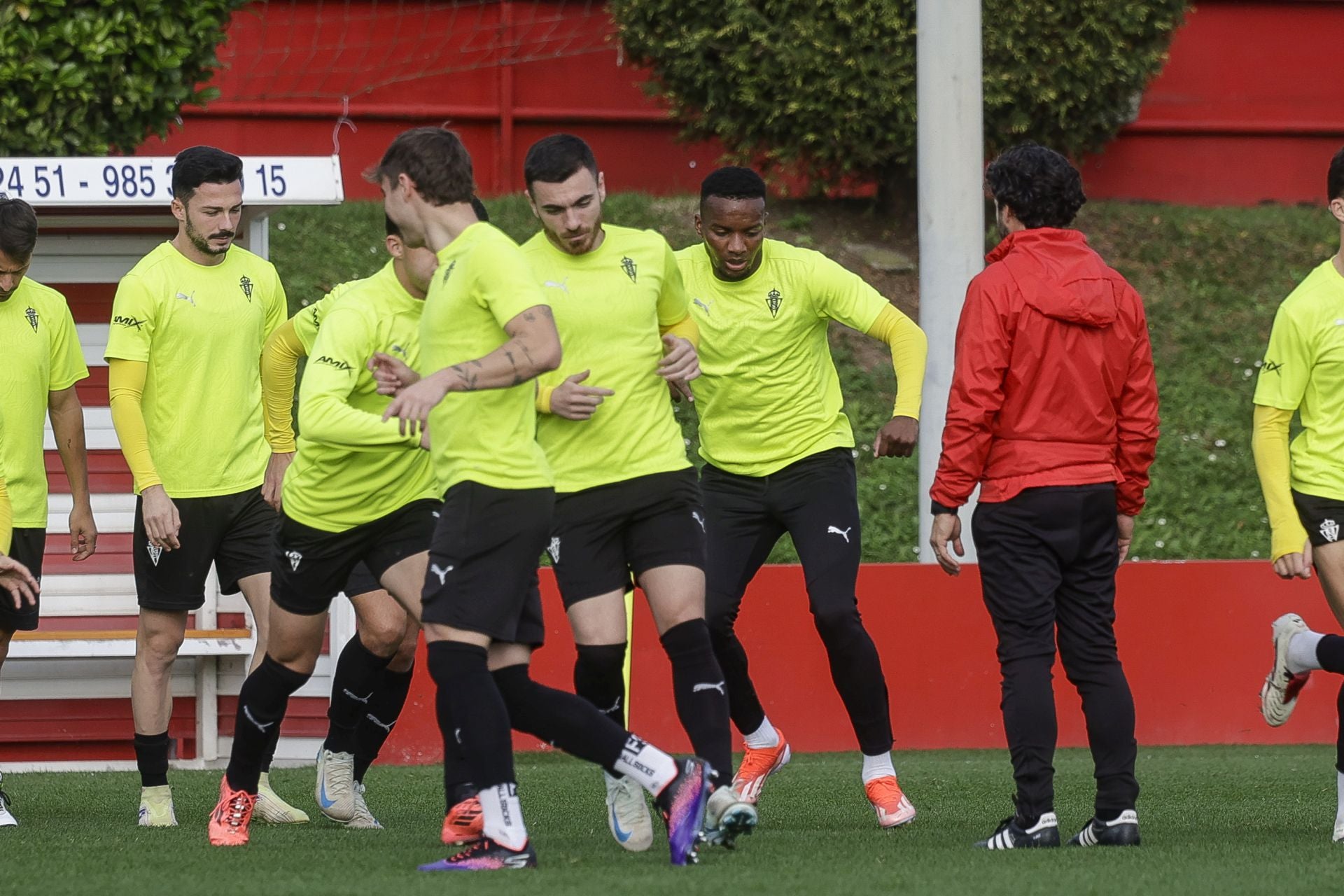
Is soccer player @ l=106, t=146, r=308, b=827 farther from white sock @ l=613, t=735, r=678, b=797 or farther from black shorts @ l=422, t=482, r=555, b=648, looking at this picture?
white sock @ l=613, t=735, r=678, b=797

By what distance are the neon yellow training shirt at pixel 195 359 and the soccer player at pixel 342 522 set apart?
866 mm

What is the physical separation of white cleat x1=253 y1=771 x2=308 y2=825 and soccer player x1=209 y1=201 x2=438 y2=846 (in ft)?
2.15

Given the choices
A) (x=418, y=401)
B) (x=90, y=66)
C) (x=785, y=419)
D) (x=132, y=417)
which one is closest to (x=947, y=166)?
(x=785, y=419)

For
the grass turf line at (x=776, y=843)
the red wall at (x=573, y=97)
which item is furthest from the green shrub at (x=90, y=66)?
the red wall at (x=573, y=97)

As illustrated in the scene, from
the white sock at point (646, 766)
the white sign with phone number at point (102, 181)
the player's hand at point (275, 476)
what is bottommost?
the white sock at point (646, 766)

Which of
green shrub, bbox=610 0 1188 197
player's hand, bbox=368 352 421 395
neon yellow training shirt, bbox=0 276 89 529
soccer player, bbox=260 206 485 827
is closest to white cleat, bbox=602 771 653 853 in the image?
soccer player, bbox=260 206 485 827

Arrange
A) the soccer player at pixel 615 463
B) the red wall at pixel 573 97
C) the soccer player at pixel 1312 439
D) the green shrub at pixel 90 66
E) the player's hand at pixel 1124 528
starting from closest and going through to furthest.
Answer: the soccer player at pixel 615 463 < the player's hand at pixel 1124 528 < the soccer player at pixel 1312 439 < the green shrub at pixel 90 66 < the red wall at pixel 573 97

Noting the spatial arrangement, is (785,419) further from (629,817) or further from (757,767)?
(629,817)

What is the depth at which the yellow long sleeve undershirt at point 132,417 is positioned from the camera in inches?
252

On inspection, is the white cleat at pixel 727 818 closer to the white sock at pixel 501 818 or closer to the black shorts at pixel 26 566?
the white sock at pixel 501 818

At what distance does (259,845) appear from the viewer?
18.7 feet

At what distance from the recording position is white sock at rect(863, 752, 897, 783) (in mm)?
6316

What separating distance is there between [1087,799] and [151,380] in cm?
398

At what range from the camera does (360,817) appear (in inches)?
252
